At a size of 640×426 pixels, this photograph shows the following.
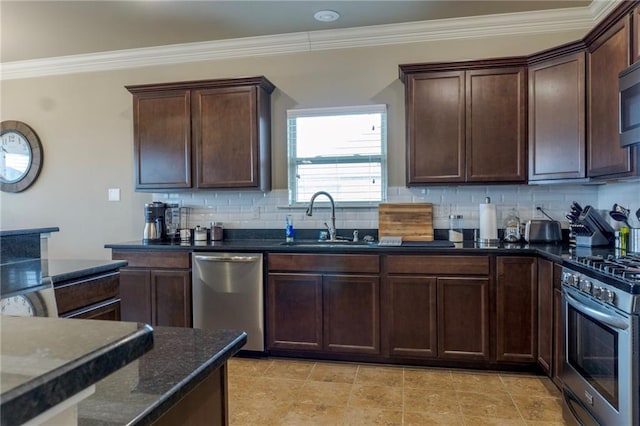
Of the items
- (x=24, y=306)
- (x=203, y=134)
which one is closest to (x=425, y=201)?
(x=203, y=134)

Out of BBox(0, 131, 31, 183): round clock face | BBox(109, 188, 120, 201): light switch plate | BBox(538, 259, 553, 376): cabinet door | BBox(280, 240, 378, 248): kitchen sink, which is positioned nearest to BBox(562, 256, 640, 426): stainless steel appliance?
BBox(538, 259, 553, 376): cabinet door

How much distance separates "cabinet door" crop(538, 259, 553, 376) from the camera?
2.63 meters

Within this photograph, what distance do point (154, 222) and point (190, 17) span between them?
1792 millimetres

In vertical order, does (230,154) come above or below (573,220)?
above

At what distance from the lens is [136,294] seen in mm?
3414

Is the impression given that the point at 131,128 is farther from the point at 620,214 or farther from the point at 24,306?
the point at 620,214

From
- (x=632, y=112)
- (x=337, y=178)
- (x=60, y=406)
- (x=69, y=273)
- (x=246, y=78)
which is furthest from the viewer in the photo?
(x=337, y=178)

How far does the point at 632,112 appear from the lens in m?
2.20

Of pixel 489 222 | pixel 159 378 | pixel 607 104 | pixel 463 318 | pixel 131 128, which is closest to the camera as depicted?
pixel 159 378

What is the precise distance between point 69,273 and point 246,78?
2.14 m

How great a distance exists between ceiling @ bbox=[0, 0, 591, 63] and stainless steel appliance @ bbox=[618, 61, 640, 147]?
1.27m

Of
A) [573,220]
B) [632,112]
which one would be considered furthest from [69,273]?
[573,220]

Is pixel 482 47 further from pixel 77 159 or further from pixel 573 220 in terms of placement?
pixel 77 159

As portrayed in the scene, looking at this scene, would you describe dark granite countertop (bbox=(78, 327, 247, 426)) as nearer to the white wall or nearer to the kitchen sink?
the kitchen sink
